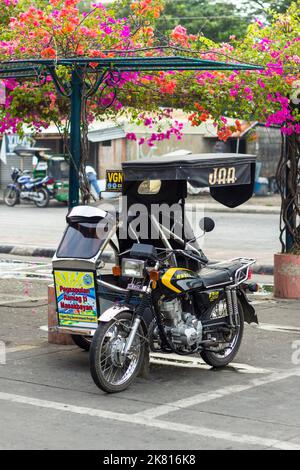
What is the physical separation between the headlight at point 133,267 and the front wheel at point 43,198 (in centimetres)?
2429

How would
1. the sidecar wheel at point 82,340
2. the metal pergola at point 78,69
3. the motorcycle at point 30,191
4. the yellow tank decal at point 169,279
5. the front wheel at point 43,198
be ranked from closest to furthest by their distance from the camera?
1. the yellow tank decal at point 169,279
2. the sidecar wheel at point 82,340
3. the metal pergola at point 78,69
4. the front wheel at point 43,198
5. the motorcycle at point 30,191

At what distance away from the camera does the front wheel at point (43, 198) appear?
3206cm

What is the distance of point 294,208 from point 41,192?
20.3 meters

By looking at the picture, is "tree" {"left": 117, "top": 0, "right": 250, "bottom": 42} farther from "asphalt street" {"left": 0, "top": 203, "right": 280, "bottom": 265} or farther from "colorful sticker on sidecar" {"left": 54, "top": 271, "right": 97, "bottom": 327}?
"colorful sticker on sidecar" {"left": 54, "top": 271, "right": 97, "bottom": 327}

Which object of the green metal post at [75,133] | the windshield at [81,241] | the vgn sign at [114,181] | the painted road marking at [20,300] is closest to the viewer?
the windshield at [81,241]

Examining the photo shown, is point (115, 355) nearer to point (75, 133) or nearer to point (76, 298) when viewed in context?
point (76, 298)

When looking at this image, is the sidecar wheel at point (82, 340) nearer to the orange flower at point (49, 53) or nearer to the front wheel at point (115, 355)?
the front wheel at point (115, 355)

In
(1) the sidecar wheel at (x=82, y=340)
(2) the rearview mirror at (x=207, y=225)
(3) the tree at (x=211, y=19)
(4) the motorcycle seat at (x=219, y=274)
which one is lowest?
(1) the sidecar wheel at (x=82, y=340)

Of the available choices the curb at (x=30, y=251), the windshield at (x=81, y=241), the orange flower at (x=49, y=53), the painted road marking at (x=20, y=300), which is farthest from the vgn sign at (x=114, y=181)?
the curb at (x=30, y=251)

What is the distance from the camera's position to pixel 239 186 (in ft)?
31.2

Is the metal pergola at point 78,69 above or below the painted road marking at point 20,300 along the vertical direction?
above

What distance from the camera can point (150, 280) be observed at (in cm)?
800

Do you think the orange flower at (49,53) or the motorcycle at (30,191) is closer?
the orange flower at (49,53)

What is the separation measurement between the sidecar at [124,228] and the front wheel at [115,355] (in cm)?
38
